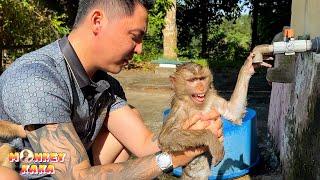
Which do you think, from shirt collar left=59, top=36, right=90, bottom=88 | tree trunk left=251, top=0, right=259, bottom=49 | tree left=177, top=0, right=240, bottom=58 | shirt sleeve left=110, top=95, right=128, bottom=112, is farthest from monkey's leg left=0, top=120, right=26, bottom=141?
tree left=177, top=0, right=240, bottom=58

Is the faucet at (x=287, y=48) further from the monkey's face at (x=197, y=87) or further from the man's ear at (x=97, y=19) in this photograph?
the man's ear at (x=97, y=19)

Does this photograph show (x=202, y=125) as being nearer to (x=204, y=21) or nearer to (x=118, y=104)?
(x=118, y=104)

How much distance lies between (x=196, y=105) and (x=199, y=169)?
58cm

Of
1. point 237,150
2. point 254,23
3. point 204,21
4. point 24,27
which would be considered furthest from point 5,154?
point 204,21

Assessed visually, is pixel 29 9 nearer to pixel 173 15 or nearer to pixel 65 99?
pixel 173 15

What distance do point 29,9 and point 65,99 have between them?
30.2ft

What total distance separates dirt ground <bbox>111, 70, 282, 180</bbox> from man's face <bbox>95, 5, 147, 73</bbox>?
267 cm

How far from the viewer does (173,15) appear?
47.6ft

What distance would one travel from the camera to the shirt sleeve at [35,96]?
2533 mm

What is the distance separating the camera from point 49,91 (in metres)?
2.57

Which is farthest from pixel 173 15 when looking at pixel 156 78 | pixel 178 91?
pixel 178 91

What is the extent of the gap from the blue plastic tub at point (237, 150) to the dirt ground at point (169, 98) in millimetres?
167

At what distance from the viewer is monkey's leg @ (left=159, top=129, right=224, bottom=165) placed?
3145mm

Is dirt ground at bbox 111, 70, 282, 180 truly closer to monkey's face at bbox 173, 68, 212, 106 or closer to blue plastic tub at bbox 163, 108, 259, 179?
blue plastic tub at bbox 163, 108, 259, 179
